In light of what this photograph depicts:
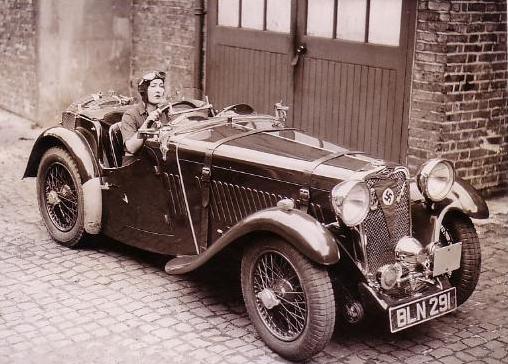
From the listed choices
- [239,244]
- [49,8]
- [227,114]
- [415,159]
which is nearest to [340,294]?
[239,244]

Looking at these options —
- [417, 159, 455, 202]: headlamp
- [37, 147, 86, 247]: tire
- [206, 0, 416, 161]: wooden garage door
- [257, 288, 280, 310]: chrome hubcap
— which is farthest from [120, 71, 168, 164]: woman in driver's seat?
[206, 0, 416, 161]: wooden garage door

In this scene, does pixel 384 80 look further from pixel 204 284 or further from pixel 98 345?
pixel 98 345

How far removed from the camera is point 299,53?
8.45 meters

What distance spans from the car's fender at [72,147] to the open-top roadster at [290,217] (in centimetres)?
2

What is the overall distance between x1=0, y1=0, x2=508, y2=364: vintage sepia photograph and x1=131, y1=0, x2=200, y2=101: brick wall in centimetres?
104

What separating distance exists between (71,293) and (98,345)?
2.85 feet

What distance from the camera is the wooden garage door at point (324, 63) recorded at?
298 inches

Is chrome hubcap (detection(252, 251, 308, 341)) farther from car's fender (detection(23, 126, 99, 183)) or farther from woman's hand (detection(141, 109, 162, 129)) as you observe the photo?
car's fender (detection(23, 126, 99, 183))

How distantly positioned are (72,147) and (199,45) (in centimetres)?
393

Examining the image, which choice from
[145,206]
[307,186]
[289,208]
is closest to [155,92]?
[145,206]

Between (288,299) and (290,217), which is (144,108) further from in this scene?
(288,299)

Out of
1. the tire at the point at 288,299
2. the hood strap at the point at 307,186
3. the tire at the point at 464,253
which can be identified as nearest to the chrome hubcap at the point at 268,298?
the tire at the point at 288,299

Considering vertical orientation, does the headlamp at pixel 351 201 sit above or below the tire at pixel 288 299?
above

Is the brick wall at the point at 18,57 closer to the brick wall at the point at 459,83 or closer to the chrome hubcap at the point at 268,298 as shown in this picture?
the brick wall at the point at 459,83
